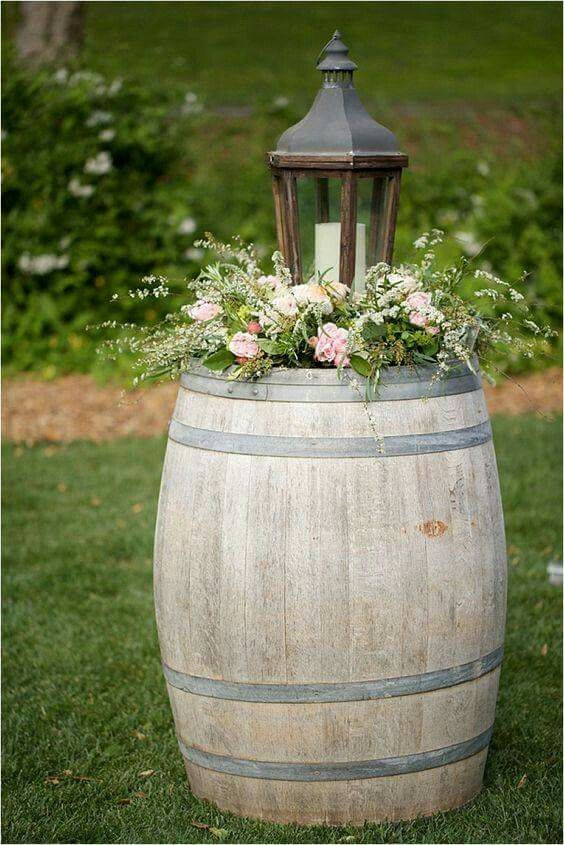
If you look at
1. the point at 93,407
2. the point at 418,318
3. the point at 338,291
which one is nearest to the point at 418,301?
the point at 418,318

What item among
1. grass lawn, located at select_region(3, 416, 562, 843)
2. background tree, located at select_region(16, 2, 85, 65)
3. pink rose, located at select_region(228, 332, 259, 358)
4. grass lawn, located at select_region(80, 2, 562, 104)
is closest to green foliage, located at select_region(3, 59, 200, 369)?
background tree, located at select_region(16, 2, 85, 65)

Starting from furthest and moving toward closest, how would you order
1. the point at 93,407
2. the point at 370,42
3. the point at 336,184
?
the point at 370,42, the point at 93,407, the point at 336,184

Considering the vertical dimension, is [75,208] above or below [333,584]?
below

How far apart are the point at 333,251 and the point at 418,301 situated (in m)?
0.43

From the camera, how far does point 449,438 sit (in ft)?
10.4

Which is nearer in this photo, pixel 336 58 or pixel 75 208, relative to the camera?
pixel 336 58

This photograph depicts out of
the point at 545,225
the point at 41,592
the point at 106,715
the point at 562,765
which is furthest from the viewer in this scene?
the point at 545,225

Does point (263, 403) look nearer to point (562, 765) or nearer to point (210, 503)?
point (210, 503)

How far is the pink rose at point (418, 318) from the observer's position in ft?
10.5

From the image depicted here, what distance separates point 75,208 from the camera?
30.6ft

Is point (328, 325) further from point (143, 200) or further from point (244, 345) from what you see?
point (143, 200)

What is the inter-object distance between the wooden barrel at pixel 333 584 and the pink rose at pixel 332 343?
0.20 feet

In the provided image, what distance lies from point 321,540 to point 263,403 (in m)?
0.43

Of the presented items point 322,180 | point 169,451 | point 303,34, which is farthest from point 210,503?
point 303,34
